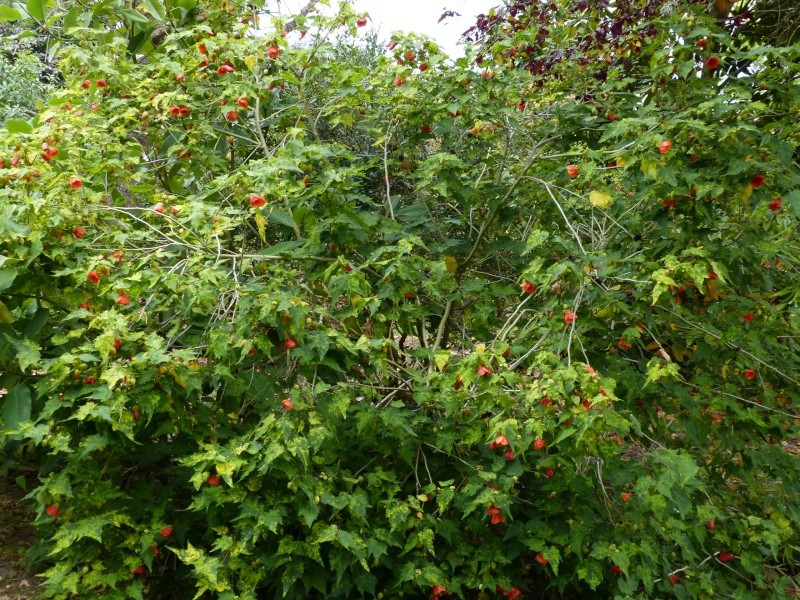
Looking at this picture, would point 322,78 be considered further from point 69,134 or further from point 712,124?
point 712,124

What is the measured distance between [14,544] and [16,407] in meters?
1.28

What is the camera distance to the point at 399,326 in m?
3.41

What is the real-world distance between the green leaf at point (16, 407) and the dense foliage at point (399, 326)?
0.01 metres

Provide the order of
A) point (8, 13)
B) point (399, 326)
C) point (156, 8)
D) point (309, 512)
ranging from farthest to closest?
point (156, 8) → point (8, 13) → point (399, 326) → point (309, 512)

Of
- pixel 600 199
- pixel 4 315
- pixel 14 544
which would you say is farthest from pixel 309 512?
pixel 14 544

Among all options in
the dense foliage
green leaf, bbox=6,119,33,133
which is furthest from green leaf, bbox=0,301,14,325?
green leaf, bbox=6,119,33,133

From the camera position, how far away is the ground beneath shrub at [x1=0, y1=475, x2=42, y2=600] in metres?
3.39

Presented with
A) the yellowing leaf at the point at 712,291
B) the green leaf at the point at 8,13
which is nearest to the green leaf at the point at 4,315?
the green leaf at the point at 8,13

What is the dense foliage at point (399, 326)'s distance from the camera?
2.67 meters

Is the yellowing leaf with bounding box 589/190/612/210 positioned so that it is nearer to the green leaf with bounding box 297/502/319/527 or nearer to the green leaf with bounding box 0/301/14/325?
the green leaf with bounding box 297/502/319/527

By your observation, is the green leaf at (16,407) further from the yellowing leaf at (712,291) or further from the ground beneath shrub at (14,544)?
the yellowing leaf at (712,291)

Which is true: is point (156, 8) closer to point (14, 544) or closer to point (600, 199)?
point (600, 199)

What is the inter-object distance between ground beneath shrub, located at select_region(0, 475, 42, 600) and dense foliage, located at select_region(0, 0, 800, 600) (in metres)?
0.19

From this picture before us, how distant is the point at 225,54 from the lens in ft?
11.4
